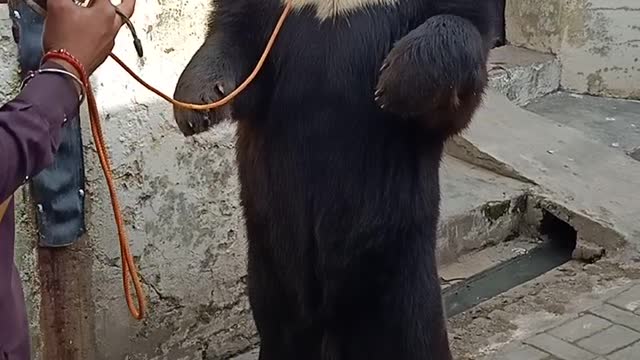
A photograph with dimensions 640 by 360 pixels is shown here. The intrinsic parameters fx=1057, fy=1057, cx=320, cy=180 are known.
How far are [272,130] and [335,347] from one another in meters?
0.57

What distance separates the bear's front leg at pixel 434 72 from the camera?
2.31 metres

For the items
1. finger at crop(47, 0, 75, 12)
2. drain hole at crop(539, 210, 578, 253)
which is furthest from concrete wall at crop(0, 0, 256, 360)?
drain hole at crop(539, 210, 578, 253)

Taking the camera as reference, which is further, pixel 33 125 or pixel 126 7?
pixel 126 7

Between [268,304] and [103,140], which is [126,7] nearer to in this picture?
[103,140]

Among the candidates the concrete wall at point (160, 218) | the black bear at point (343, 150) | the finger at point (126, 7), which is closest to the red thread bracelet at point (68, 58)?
the finger at point (126, 7)

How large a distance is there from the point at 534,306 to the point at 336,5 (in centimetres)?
225

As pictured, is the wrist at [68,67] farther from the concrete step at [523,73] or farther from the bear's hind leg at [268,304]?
the concrete step at [523,73]

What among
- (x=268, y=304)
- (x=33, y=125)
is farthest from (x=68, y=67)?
(x=268, y=304)

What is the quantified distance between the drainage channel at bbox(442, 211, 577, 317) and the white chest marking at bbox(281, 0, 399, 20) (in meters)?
2.15

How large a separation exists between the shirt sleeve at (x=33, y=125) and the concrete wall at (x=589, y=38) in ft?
16.8

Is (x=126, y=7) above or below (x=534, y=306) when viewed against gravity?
above

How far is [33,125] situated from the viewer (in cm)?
173

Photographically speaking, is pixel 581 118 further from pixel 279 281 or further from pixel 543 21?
pixel 279 281

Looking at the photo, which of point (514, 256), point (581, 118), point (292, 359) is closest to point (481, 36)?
point (292, 359)
